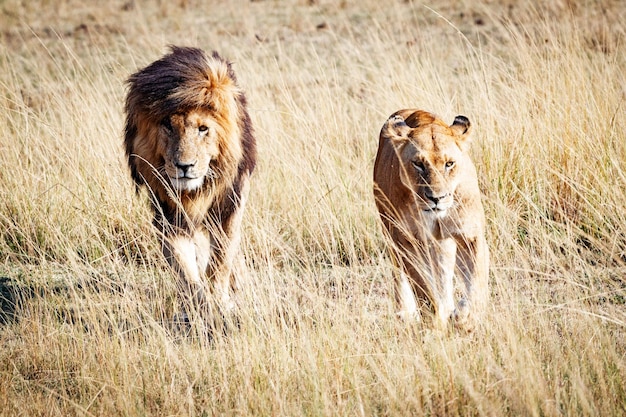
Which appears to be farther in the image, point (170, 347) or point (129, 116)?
point (129, 116)

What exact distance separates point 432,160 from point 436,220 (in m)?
0.31

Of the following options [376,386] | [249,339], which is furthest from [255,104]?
[376,386]

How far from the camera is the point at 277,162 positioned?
5785mm

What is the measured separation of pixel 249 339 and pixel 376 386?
2.20ft

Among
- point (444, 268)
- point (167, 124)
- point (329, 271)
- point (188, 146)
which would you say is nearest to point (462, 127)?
point (444, 268)

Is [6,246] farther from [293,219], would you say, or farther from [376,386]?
[376,386]

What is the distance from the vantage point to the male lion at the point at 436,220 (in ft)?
11.8

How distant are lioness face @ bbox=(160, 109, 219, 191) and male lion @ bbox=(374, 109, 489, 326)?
102 centimetres

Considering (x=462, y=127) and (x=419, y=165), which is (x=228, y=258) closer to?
(x=419, y=165)

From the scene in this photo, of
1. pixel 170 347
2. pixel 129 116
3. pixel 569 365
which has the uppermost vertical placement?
pixel 129 116

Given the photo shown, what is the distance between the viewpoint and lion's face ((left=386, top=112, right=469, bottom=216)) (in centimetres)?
352

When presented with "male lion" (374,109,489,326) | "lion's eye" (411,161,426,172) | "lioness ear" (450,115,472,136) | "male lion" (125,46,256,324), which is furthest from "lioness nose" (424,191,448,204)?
"male lion" (125,46,256,324)

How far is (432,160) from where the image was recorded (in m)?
3.60

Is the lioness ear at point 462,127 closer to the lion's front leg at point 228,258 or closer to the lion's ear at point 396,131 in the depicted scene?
the lion's ear at point 396,131
